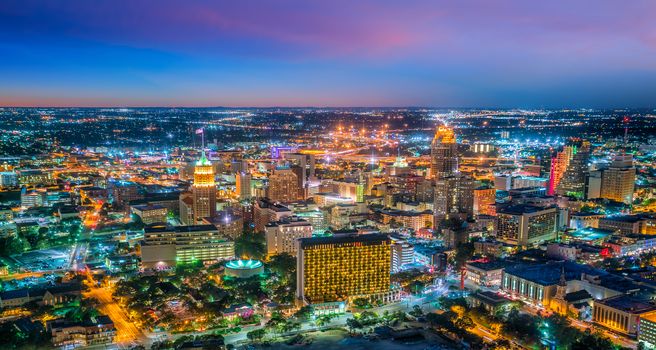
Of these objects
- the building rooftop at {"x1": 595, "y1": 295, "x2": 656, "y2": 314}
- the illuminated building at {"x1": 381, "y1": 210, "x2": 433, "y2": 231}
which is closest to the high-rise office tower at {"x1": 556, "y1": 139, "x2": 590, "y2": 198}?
the illuminated building at {"x1": 381, "y1": 210, "x2": 433, "y2": 231}

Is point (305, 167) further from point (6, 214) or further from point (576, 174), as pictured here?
point (6, 214)

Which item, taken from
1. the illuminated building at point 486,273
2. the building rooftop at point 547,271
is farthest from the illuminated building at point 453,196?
the building rooftop at point 547,271

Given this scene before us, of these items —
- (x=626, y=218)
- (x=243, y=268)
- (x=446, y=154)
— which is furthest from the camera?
(x=446, y=154)

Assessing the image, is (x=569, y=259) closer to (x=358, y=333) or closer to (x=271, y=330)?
(x=358, y=333)

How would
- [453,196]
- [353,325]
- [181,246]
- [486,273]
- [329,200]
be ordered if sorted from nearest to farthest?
[353,325] < [486,273] < [181,246] < [453,196] < [329,200]

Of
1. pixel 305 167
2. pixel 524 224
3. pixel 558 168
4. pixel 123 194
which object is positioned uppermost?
pixel 558 168

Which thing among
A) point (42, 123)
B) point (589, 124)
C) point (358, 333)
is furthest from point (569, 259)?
point (42, 123)

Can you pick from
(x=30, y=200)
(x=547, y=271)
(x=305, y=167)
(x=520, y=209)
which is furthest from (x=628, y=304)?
(x=30, y=200)

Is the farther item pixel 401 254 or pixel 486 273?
pixel 401 254
